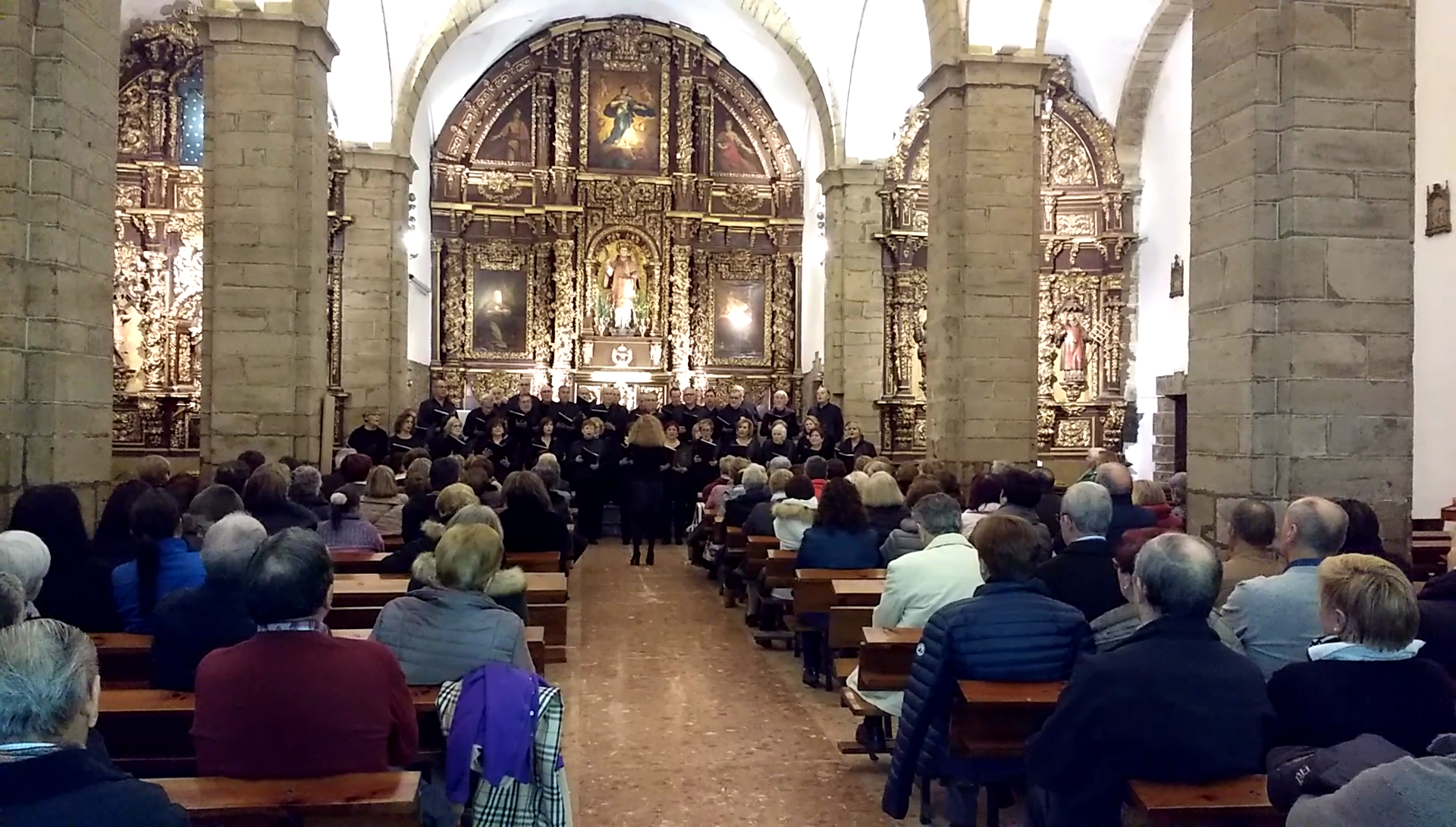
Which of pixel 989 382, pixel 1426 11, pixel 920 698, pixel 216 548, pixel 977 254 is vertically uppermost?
pixel 1426 11

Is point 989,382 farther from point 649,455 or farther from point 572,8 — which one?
point 572,8

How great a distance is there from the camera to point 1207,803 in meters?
3.09

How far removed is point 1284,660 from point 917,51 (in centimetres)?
1568

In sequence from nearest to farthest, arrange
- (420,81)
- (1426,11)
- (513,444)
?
(1426,11) < (513,444) < (420,81)

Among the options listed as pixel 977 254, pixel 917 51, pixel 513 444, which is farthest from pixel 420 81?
pixel 977 254

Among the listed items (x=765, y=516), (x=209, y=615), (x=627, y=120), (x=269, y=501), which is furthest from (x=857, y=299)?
(x=209, y=615)

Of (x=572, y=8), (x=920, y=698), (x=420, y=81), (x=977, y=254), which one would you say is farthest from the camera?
(x=572, y=8)

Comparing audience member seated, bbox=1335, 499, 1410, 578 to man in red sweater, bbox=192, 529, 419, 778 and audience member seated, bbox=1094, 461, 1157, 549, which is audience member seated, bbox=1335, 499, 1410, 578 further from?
man in red sweater, bbox=192, 529, 419, 778

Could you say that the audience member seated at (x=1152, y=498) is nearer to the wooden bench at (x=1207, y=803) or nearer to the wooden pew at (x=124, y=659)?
the wooden bench at (x=1207, y=803)

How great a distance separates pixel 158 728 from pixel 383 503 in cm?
428

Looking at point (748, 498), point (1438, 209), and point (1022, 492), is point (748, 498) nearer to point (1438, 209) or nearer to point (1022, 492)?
point (1022, 492)

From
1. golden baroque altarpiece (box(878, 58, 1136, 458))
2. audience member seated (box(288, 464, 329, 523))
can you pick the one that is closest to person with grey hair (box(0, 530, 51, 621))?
audience member seated (box(288, 464, 329, 523))

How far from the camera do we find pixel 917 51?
18188 millimetres

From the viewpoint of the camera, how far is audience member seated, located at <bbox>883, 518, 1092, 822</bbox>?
4172 millimetres
